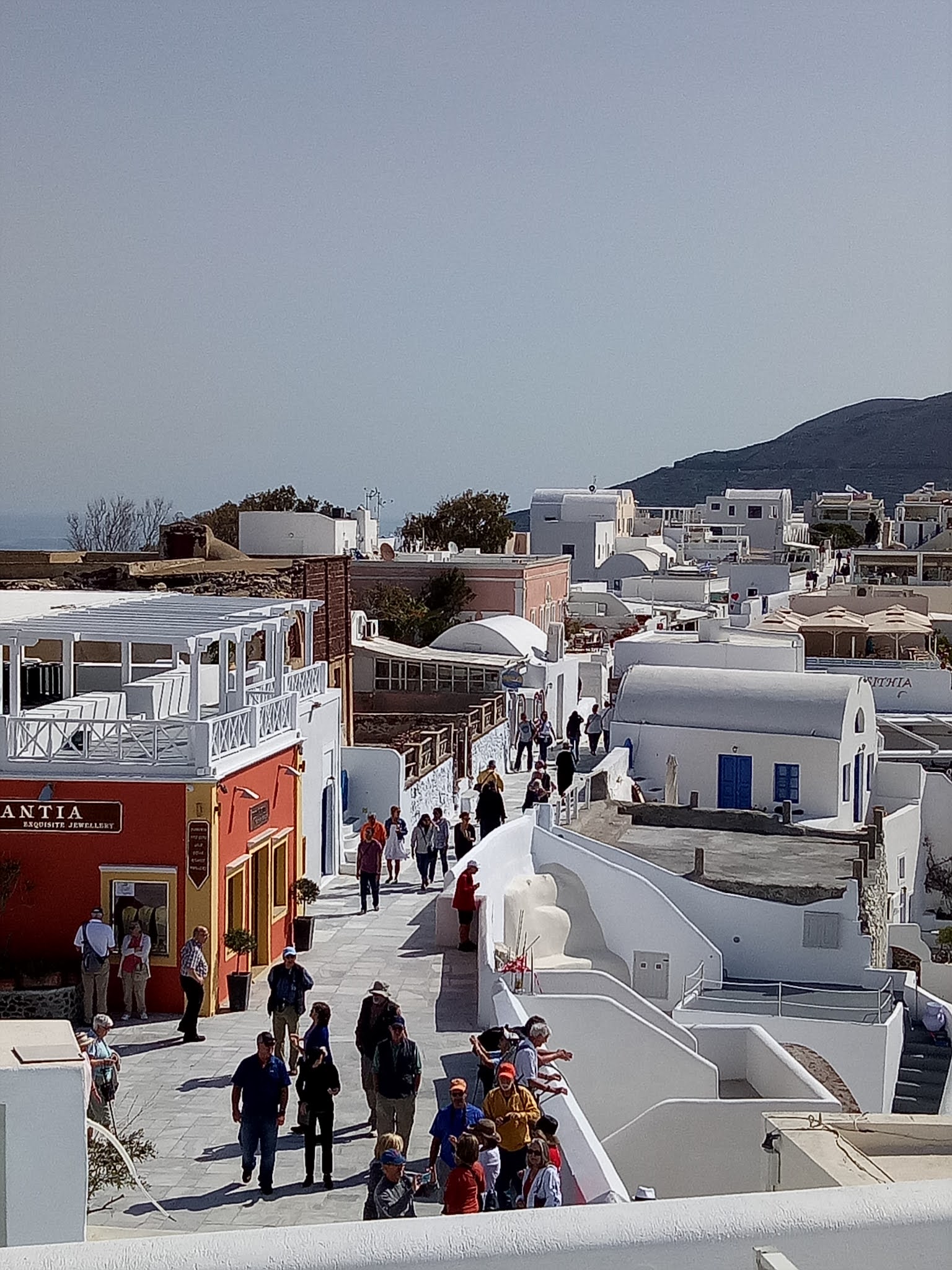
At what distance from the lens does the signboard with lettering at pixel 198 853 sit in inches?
527

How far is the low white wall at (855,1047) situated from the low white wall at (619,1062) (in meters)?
4.11

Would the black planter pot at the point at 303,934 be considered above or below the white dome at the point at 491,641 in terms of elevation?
below

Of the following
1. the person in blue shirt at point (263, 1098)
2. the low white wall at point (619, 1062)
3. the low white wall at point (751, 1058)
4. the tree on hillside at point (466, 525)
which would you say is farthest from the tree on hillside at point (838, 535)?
the person in blue shirt at point (263, 1098)

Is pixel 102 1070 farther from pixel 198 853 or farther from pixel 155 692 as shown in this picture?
pixel 155 692

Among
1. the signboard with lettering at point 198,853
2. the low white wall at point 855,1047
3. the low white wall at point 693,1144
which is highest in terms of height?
the signboard with lettering at point 198,853

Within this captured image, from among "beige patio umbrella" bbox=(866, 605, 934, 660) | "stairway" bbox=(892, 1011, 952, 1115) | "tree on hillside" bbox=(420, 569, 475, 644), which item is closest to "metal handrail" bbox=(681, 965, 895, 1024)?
"stairway" bbox=(892, 1011, 952, 1115)

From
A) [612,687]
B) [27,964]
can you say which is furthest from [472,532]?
[27,964]

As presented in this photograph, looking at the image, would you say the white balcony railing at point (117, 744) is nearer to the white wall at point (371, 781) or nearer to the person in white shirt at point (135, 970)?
the person in white shirt at point (135, 970)

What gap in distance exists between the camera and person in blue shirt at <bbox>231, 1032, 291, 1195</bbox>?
9172 mm

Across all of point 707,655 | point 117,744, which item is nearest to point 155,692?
point 117,744

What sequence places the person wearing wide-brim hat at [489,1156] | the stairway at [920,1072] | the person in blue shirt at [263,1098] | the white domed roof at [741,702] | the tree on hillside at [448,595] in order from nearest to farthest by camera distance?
the person wearing wide-brim hat at [489,1156]
the person in blue shirt at [263,1098]
the stairway at [920,1072]
the white domed roof at [741,702]
the tree on hillside at [448,595]

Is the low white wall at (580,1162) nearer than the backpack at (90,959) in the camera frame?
Yes

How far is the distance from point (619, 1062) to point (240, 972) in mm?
3640

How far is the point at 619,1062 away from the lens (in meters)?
14.5
